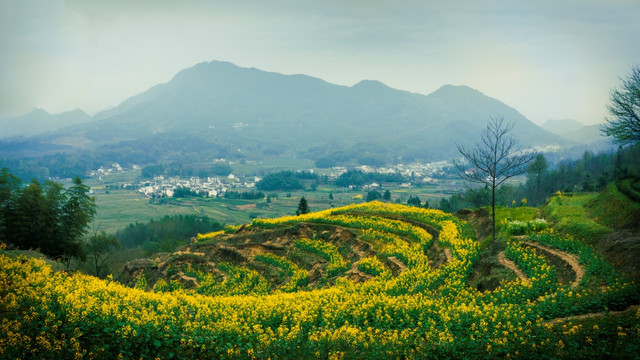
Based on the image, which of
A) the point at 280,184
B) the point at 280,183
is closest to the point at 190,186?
the point at 280,183

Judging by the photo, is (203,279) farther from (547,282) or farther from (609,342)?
(609,342)

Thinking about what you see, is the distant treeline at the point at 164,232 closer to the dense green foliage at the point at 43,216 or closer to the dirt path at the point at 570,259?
the dense green foliage at the point at 43,216

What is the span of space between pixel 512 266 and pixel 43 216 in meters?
33.5

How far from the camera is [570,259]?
15.3 m

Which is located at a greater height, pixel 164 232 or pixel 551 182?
pixel 551 182

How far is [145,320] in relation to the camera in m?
11.4

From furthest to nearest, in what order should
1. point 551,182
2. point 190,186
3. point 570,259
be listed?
point 190,186 → point 551,182 → point 570,259

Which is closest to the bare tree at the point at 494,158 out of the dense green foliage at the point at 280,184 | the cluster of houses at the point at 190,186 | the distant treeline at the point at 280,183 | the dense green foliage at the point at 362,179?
the cluster of houses at the point at 190,186

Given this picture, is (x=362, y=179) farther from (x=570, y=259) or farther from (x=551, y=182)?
(x=570, y=259)

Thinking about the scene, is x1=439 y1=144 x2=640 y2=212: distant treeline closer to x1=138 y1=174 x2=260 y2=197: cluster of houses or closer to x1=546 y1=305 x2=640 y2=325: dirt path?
x1=546 y1=305 x2=640 y2=325: dirt path

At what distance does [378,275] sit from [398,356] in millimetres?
11475

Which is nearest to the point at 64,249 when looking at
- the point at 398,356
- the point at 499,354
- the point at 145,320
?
the point at 145,320

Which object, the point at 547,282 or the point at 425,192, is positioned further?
the point at 425,192

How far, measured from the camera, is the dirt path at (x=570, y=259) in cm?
1348
